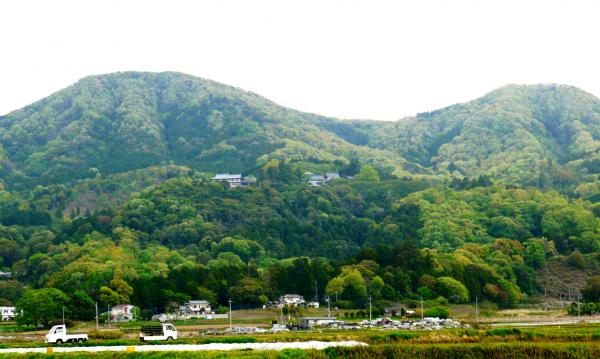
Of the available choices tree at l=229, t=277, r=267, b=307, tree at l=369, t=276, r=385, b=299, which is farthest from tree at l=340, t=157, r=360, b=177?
tree at l=229, t=277, r=267, b=307

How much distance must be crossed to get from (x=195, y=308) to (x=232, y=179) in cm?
8960

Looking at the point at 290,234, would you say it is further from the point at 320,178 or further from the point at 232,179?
the point at 320,178

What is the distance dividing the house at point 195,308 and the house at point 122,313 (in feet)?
14.7

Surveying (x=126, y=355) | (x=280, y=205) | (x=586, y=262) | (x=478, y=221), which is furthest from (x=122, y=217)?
(x=126, y=355)

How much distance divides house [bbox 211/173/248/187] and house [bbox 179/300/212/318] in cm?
7926

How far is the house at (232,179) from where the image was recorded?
17082 cm

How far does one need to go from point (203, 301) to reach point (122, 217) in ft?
167

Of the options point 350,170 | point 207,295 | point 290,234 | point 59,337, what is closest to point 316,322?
point 207,295

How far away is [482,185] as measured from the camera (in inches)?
6289

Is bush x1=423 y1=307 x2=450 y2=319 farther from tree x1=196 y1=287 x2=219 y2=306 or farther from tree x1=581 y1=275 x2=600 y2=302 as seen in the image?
tree x1=581 y1=275 x2=600 y2=302

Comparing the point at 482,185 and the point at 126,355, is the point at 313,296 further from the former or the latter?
the point at 482,185

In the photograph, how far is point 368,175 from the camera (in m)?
177

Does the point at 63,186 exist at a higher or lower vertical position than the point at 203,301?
higher

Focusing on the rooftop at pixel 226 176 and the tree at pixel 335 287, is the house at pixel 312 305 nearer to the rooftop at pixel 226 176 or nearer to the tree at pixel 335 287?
the tree at pixel 335 287
